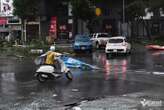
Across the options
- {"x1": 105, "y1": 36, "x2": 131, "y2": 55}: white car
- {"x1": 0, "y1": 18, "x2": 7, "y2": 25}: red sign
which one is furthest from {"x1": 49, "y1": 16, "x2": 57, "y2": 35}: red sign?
{"x1": 105, "y1": 36, "x2": 131, "y2": 55}: white car

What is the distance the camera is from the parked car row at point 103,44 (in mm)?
40094

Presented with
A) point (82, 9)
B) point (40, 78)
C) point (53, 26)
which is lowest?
point (40, 78)

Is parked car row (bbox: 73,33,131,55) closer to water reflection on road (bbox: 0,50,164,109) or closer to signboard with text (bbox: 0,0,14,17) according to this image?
water reflection on road (bbox: 0,50,164,109)

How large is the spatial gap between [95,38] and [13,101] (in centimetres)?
3716

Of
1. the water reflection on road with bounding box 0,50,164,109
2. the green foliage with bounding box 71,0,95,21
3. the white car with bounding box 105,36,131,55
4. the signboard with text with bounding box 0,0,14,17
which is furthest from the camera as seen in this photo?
the signboard with text with bounding box 0,0,14,17

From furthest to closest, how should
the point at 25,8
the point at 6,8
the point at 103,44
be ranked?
the point at 6,8
the point at 25,8
the point at 103,44

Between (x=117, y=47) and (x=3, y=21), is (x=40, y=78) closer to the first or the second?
(x=117, y=47)

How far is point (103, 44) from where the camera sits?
51.8 m

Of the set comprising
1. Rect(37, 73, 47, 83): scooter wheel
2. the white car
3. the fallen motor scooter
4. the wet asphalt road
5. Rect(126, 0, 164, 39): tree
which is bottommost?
the wet asphalt road

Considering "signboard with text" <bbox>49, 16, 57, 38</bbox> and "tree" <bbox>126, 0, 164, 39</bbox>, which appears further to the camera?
"signboard with text" <bbox>49, 16, 57, 38</bbox>

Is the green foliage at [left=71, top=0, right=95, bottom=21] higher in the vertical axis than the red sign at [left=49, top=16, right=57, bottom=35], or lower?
higher

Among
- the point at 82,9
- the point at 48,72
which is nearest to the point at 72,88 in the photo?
the point at 48,72

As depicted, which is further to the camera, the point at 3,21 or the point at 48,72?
the point at 3,21

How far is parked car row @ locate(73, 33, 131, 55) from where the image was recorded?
40094mm
